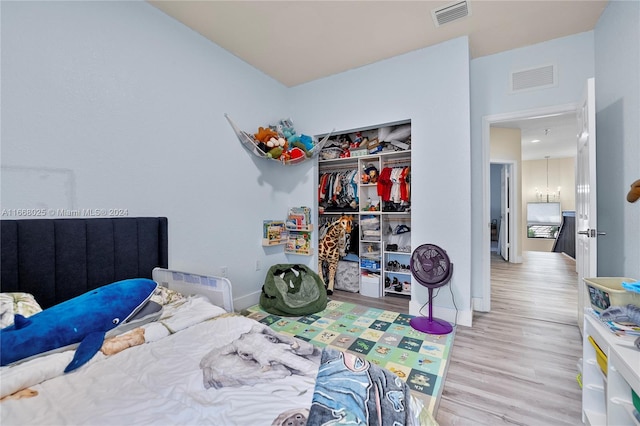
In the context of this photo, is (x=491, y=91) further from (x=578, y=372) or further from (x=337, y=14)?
(x=578, y=372)

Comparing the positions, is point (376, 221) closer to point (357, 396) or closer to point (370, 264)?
point (370, 264)

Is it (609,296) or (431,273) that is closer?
(609,296)

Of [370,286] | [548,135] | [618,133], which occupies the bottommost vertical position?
[370,286]

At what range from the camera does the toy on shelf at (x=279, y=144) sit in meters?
2.90

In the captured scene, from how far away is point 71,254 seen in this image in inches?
66.7

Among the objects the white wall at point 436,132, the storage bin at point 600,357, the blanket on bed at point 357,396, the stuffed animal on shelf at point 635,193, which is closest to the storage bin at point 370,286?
the white wall at point 436,132

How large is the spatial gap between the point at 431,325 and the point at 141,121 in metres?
2.94

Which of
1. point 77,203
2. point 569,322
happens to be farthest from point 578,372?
point 77,203

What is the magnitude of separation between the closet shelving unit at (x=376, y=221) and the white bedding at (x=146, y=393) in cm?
251

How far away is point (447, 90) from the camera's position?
105 inches

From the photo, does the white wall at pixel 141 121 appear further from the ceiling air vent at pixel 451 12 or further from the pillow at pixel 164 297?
the ceiling air vent at pixel 451 12

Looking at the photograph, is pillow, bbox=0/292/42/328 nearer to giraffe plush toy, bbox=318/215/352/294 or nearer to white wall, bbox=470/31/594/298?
giraffe plush toy, bbox=318/215/352/294

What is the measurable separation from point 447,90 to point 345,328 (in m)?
2.47

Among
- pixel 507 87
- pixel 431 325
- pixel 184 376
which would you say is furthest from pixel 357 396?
pixel 507 87
